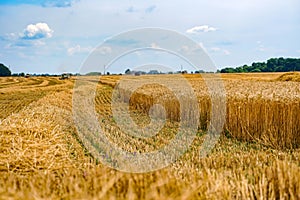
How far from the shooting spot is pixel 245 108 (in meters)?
9.35

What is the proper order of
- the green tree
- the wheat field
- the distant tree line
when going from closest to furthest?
the wheat field → the distant tree line → the green tree

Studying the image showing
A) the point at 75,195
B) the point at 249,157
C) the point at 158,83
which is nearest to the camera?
the point at 75,195

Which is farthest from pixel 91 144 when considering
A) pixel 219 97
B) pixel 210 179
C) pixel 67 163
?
pixel 210 179

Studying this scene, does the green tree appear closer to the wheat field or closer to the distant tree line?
the distant tree line

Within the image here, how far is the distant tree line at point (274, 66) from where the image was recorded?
5778 cm

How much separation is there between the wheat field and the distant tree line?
4849 centimetres

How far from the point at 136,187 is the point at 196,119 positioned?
7761 millimetres

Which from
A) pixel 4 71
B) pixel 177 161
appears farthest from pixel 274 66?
pixel 4 71

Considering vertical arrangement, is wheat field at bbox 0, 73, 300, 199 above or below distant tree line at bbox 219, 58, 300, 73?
below

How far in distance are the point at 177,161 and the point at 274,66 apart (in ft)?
187

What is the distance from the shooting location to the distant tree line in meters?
57.8

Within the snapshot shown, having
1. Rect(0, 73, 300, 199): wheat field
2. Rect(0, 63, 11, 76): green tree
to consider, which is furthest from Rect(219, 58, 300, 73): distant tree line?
Rect(0, 63, 11, 76): green tree

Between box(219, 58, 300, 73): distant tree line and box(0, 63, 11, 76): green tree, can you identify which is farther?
box(0, 63, 11, 76): green tree

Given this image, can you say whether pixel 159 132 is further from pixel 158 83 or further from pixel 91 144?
pixel 158 83
